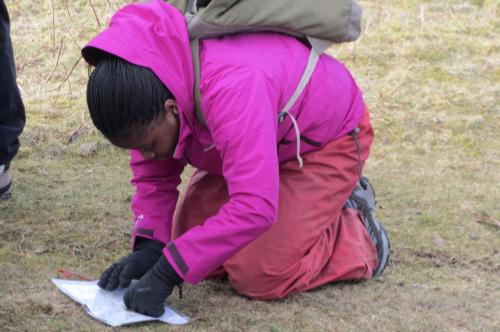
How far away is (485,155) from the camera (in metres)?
4.68

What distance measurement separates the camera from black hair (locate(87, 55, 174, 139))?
2232mm

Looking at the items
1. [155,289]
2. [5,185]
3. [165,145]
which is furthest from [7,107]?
[155,289]

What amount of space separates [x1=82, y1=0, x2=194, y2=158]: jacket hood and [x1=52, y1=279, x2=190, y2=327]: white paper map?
1.54 feet

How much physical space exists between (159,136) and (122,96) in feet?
0.57

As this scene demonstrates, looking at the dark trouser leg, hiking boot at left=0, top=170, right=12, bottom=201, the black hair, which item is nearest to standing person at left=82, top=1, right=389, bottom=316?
the black hair

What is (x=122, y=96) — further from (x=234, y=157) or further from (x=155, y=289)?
(x=155, y=289)

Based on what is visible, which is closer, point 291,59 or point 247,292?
point 291,59

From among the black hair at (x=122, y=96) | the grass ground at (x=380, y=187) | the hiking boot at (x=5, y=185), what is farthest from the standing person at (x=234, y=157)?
the hiking boot at (x=5, y=185)

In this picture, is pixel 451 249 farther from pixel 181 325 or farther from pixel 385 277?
pixel 181 325

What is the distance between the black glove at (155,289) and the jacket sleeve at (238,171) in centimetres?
4

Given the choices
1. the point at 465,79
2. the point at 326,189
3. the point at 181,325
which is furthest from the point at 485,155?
the point at 181,325

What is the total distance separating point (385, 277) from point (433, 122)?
228 cm

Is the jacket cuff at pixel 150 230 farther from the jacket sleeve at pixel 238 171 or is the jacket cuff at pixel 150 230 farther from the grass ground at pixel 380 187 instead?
the jacket sleeve at pixel 238 171

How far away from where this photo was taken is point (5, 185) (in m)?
3.53
